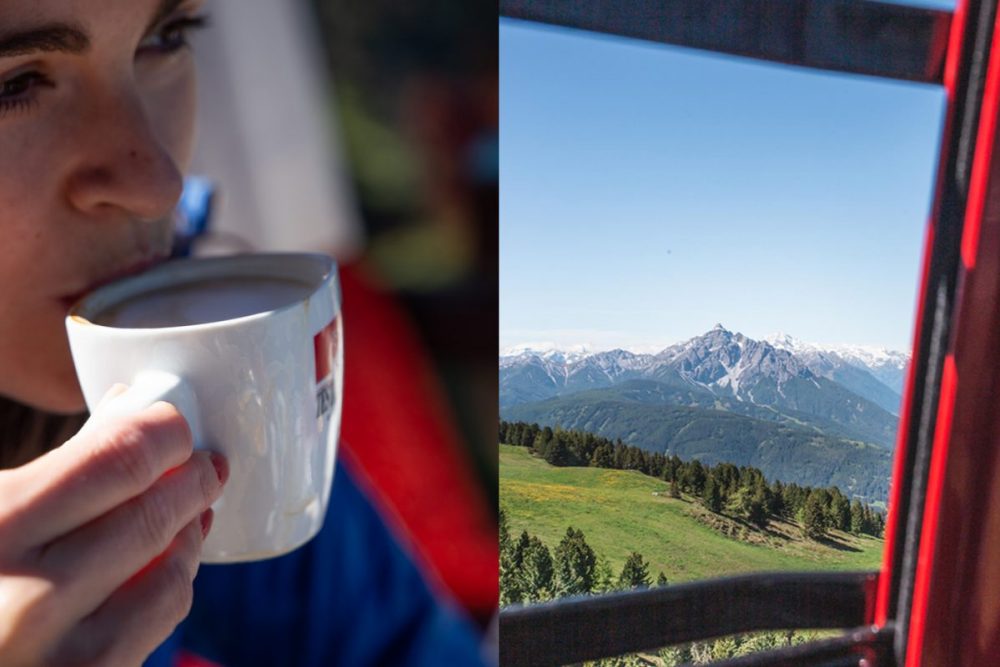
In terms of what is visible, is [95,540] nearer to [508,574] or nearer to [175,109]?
[175,109]

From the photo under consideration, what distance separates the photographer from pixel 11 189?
A: 396 millimetres

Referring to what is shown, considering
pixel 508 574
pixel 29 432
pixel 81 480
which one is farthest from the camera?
pixel 508 574

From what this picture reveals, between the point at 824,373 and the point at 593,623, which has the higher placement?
the point at 824,373

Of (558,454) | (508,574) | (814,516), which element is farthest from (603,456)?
(814,516)

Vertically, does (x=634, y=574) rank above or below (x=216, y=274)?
below

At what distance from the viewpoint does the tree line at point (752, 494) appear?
90 cm

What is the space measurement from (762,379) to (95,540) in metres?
0.80

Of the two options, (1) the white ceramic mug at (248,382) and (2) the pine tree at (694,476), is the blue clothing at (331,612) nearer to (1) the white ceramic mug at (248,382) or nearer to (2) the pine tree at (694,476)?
(1) the white ceramic mug at (248,382)

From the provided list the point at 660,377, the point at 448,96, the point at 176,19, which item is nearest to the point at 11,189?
the point at 176,19

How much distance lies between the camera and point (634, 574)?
2.97ft

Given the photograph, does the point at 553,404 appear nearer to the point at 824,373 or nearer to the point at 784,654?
the point at 824,373

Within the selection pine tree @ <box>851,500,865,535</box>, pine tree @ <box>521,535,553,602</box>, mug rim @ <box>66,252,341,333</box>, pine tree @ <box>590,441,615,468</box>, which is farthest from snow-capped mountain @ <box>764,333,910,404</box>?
mug rim @ <box>66,252,341,333</box>

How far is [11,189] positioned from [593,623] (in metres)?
0.74

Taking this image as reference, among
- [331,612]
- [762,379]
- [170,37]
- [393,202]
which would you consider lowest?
[331,612]
